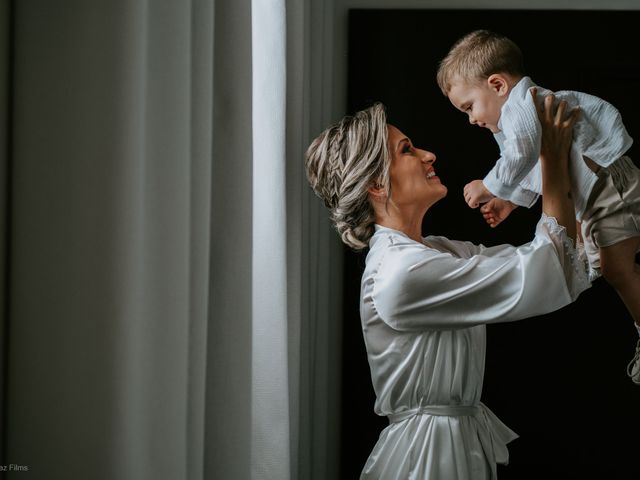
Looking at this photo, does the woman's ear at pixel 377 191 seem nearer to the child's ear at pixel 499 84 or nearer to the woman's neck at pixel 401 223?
the woman's neck at pixel 401 223

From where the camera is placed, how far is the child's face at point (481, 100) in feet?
4.99

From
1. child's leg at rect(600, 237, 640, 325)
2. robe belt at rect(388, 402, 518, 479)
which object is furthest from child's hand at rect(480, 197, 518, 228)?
robe belt at rect(388, 402, 518, 479)

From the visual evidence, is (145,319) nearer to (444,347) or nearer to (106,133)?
(106,133)

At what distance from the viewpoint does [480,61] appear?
5.12 feet

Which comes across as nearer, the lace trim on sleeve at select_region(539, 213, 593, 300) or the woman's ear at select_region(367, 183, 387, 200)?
the lace trim on sleeve at select_region(539, 213, 593, 300)

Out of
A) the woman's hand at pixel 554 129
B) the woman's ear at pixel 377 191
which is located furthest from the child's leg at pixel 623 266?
the woman's ear at pixel 377 191

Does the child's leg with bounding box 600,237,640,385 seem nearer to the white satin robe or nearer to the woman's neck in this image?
the white satin robe

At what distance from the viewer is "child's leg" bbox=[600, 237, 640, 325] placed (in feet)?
4.81

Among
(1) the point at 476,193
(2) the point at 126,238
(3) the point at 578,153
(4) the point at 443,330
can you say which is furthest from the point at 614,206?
(2) the point at 126,238

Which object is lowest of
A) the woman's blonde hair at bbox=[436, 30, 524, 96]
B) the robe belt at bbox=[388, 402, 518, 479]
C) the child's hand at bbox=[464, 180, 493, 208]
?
the robe belt at bbox=[388, 402, 518, 479]

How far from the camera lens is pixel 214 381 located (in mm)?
1090

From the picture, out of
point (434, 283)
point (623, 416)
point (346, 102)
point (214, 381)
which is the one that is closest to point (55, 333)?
point (214, 381)

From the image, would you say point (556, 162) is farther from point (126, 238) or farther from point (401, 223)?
point (126, 238)

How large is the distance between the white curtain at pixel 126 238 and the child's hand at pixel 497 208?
2.60 ft
